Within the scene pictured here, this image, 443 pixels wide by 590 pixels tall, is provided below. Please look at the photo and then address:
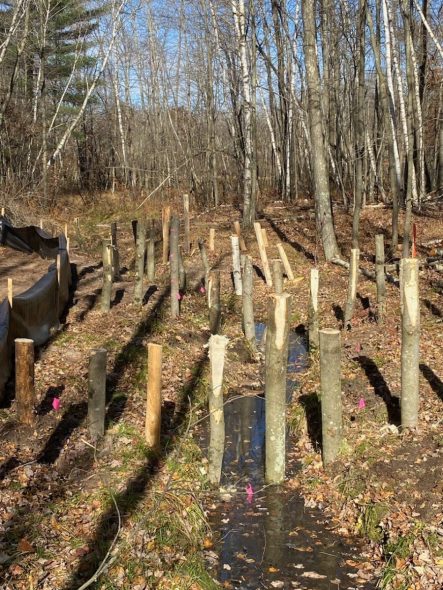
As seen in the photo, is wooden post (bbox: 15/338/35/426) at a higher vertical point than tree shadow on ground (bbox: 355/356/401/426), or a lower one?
higher

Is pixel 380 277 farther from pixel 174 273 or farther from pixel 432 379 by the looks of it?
pixel 174 273

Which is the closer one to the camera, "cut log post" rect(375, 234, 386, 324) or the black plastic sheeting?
the black plastic sheeting

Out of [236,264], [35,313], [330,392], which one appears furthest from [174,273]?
[330,392]

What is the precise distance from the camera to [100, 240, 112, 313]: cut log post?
11367mm

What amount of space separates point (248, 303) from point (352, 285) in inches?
75.6

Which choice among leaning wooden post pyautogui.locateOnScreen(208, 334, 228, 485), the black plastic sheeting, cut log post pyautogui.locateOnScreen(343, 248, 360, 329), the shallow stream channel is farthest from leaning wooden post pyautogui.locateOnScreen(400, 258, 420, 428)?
the black plastic sheeting

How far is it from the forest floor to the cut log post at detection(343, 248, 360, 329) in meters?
0.28

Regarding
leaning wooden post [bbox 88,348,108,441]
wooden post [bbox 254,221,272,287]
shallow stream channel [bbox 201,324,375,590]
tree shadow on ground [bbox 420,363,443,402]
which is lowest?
shallow stream channel [bbox 201,324,375,590]

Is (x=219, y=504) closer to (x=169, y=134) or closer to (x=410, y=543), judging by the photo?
(x=410, y=543)

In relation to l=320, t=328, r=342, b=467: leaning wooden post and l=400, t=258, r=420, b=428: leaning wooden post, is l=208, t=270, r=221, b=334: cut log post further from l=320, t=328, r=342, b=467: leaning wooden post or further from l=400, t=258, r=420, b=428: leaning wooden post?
l=400, t=258, r=420, b=428: leaning wooden post

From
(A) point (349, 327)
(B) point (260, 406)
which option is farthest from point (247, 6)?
(B) point (260, 406)

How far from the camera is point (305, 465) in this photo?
7.16 metres

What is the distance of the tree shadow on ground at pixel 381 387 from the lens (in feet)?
24.0

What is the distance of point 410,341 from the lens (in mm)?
6555
